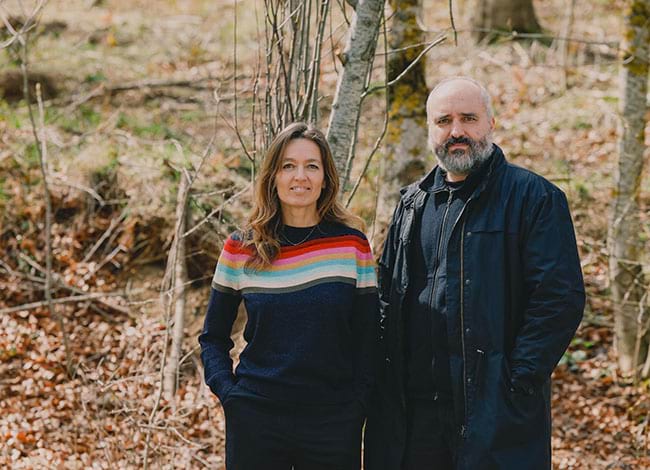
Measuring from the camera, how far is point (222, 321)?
10.6 feet

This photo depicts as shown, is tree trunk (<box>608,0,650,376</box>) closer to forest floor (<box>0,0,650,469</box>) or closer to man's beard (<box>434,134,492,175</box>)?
forest floor (<box>0,0,650,469</box>)

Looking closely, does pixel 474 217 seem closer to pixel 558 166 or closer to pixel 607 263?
pixel 607 263

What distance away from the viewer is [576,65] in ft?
35.8

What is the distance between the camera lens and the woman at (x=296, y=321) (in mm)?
3023

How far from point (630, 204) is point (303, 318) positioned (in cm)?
408

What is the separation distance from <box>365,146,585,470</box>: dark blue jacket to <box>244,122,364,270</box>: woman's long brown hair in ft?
1.78

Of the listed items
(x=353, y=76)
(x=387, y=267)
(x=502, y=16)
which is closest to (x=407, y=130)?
(x=353, y=76)

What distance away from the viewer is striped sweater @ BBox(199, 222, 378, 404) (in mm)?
3029

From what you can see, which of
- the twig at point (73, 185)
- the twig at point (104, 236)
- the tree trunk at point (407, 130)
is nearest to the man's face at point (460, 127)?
the tree trunk at point (407, 130)

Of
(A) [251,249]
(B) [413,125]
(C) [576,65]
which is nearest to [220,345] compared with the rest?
(A) [251,249]

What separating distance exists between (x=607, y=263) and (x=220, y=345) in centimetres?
447

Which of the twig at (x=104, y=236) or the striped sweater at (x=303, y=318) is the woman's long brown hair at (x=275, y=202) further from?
the twig at (x=104, y=236)

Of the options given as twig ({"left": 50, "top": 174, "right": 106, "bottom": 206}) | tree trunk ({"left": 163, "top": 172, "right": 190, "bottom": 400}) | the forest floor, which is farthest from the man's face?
twig ({"left": 50, "top": 174, "right": 106, "bottom": 206})

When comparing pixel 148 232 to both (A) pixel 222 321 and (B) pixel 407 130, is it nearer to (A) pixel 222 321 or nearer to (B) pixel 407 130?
(B) pixel 407 130
